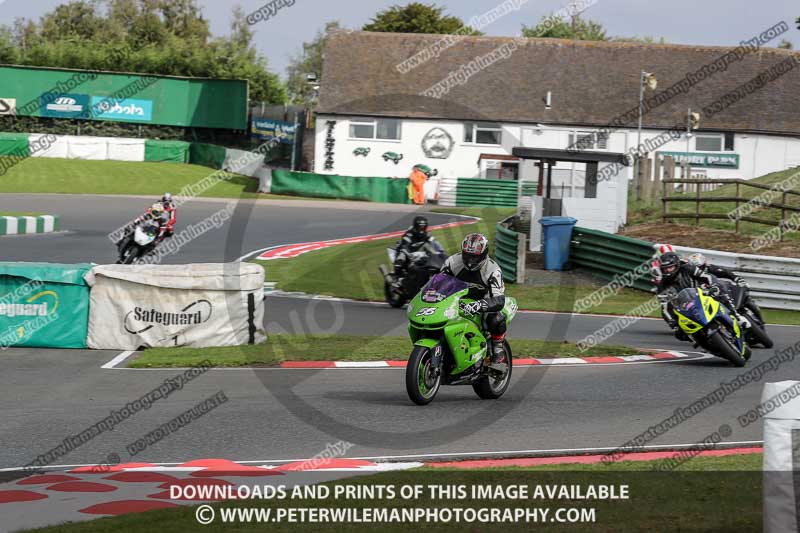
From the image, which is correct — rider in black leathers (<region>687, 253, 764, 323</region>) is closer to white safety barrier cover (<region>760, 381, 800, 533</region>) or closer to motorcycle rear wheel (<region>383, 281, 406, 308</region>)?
motorcycle rear wheel (<region>383, 281, 406, 308</region>)

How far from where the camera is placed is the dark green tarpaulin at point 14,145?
5412 centimetres

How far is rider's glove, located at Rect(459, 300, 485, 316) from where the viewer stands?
1048 cm

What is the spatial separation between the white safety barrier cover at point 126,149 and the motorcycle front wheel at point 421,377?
5058 cm

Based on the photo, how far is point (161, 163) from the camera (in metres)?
57.6

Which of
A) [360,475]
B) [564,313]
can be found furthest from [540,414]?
[564,313]

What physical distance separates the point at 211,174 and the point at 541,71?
18467 mm

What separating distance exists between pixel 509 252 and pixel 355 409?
48.2ft

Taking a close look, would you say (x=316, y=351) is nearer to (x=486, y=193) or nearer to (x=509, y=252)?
(x=509, y=252)

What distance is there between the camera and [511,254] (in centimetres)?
2461

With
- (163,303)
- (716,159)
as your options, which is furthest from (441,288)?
(716,159)

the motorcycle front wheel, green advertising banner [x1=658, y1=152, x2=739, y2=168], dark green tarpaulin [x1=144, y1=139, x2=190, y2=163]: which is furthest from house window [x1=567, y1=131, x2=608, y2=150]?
the motorcycle front wheel

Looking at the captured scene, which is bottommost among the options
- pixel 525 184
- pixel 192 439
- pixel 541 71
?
pixel 192 439

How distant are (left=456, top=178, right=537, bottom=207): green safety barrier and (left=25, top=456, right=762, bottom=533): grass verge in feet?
134

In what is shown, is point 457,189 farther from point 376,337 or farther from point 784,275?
point 376,337
